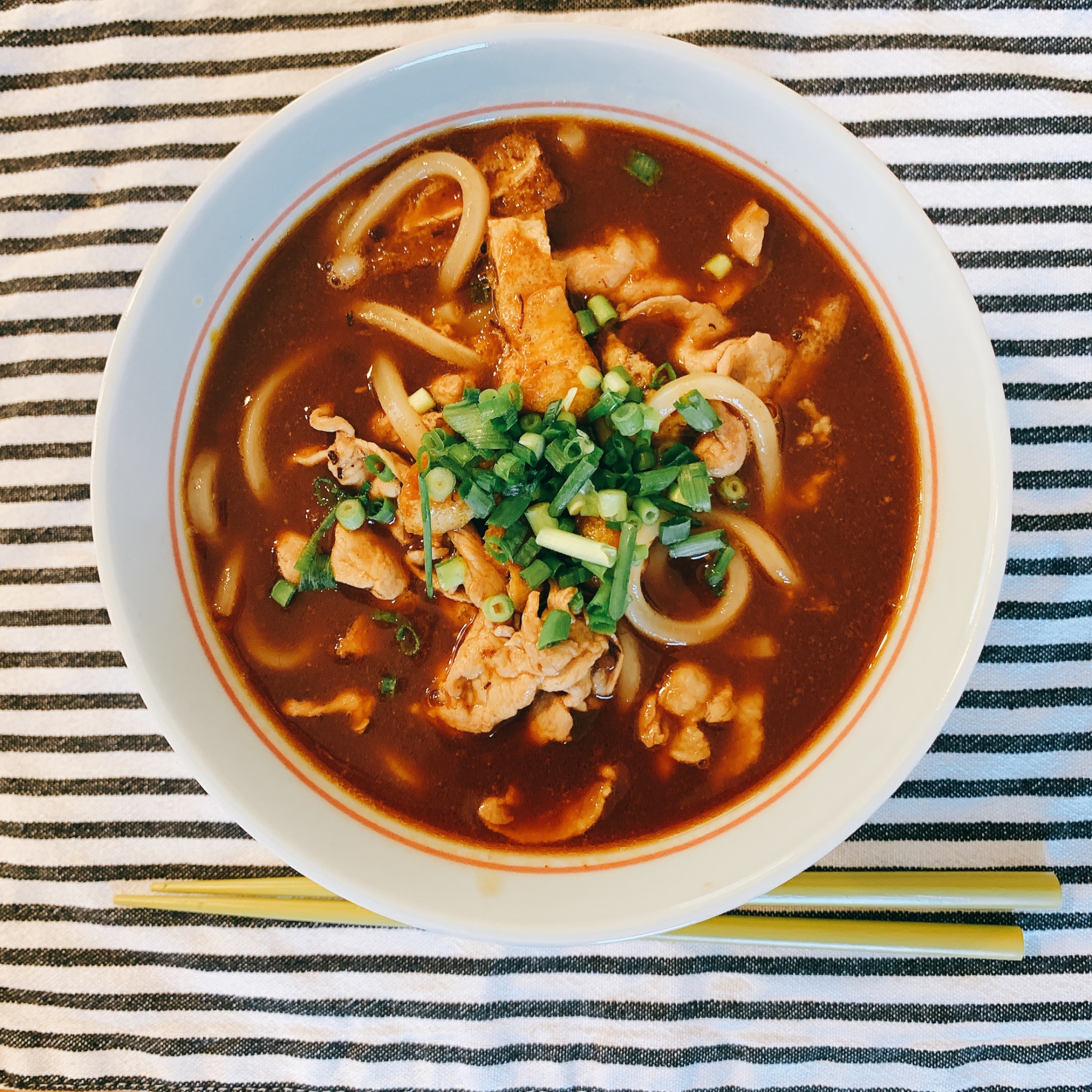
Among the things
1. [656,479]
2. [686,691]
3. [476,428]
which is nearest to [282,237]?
[476,428]

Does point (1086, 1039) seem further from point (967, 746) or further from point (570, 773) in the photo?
point (570, 773)

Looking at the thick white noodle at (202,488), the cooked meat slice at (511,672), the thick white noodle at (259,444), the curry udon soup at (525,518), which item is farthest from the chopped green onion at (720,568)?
the thick white noodle at (202,488)

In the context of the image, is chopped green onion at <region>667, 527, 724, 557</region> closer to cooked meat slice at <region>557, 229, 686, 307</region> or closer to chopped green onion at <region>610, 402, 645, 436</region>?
chopped green onion at <region>610, 402, 645, 436</region>

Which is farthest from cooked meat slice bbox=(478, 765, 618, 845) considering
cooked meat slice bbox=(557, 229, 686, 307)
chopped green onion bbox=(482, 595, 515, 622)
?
A: cooked meat slice bbox=(557, 229, 686, 307)

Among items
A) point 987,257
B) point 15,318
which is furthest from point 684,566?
point 15,318

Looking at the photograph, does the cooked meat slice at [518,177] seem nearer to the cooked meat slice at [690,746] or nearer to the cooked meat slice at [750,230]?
the cooked meat slice at [750,230]

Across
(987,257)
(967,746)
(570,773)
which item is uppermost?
(987,257)

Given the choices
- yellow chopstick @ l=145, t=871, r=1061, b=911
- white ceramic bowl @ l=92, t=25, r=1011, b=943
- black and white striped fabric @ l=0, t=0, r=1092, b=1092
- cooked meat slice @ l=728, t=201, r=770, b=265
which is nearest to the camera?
white ceramic bowl @ l=92, t=25, r=1011, b=943
